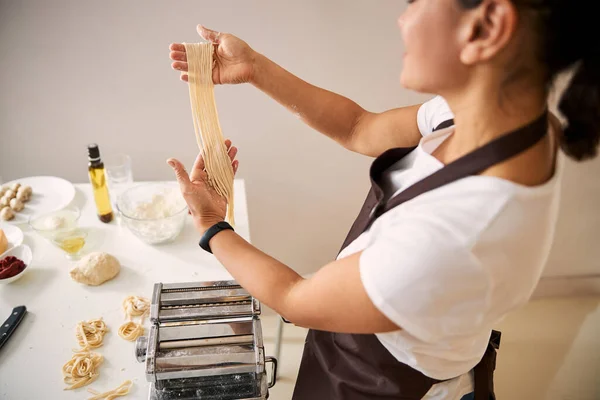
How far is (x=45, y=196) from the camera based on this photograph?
1696 mm

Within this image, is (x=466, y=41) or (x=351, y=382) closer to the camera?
(x=466, y=41)

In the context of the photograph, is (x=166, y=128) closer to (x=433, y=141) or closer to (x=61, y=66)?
(x=61, y=66)

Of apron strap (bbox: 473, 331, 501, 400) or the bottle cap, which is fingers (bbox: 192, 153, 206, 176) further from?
apron strap (bbox: 473, 331, 501, 400)

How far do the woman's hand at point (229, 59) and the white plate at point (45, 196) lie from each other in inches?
30.3

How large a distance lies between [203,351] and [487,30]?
0.81 metres

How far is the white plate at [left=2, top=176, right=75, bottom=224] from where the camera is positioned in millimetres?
1614

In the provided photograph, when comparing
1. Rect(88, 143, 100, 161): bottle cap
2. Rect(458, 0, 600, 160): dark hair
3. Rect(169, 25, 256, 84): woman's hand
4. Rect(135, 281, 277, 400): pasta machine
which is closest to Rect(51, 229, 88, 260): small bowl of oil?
Rect(88, 143, 100, 161): bottle cap

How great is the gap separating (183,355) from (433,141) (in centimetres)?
67

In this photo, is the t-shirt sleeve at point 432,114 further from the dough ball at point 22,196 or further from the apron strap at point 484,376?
the dough ball at point 22,196

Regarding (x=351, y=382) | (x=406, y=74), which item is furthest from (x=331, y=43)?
(x=351, y=382)

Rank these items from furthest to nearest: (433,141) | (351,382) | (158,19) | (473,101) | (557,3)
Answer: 1. (158,19)
2. (351,382)
3. (433,141)
4. (473,101)
5. (557,3)

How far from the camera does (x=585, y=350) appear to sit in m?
2.26

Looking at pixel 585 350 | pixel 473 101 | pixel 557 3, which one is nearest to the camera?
pixel 557 3

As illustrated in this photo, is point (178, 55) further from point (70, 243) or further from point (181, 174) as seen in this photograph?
point (70, 243)
